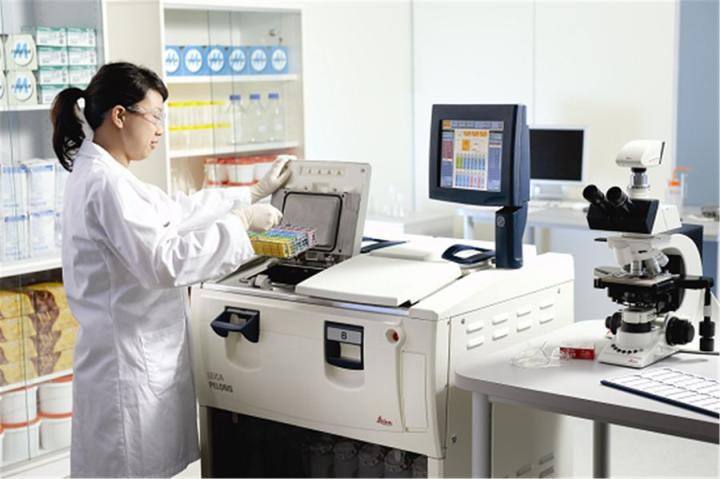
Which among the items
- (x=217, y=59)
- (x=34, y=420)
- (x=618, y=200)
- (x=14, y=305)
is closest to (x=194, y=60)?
(x=217, y=59)

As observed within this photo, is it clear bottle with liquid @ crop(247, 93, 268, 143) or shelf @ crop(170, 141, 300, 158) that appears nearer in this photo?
shelf @ crop(170, 141, 300, 158)

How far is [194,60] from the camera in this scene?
403cm

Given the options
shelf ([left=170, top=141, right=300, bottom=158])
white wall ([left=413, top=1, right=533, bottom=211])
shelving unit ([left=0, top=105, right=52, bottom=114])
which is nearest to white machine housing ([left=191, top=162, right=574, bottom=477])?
shelving unit ([left=0, top=105, right=52, bottom=114])

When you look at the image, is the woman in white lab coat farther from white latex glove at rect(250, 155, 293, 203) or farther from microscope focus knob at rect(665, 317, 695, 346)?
microscope focus knob at rect(665, 317, 695, 346)

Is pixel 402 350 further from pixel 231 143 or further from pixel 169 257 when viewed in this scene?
pixel 231 143

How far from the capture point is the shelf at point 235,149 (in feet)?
12.9

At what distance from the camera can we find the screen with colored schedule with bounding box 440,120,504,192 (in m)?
2.30

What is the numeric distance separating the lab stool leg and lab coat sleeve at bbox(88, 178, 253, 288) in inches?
44.7

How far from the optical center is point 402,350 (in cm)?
216

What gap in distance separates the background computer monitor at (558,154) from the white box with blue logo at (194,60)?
69.5 inches

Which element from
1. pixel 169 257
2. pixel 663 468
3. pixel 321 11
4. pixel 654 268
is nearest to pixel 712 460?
pixel 663 468

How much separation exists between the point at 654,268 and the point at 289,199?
926 millimetres

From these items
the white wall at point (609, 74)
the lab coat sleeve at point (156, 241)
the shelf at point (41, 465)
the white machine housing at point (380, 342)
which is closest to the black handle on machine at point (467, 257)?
the white machine housing at point (380, 342)

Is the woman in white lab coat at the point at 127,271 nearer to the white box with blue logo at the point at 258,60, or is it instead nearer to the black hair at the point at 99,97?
the black hair at the point at 99,97
